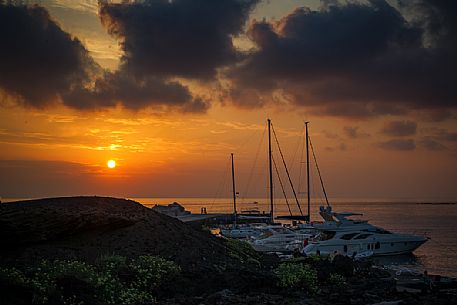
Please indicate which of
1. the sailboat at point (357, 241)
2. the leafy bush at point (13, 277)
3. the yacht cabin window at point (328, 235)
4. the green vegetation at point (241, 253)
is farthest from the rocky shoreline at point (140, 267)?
the yacht cabin window at point (328, 235)

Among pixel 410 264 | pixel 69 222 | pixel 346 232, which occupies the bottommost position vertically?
pixel 410 264

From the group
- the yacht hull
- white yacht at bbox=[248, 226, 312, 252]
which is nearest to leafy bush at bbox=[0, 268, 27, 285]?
the yacht hull

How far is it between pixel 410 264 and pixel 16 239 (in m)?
37.5

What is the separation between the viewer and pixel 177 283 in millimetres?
16531

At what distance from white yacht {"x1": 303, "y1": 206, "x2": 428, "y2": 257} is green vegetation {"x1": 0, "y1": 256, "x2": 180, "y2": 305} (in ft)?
88.8

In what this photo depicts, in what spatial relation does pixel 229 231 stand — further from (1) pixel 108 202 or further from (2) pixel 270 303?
(2) pixel 270 303

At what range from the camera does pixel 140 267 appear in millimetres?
16922

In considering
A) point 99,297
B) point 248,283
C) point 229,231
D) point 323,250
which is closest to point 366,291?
point 248,283

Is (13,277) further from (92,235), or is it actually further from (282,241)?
(282,241)

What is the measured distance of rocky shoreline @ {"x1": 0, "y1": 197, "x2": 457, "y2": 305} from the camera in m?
14.6

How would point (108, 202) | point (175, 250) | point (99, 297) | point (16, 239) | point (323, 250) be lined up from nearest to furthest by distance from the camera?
1. point (99, 297)
2. point (16, 239)
3. point (175, 250)
4. point (108, 202)
5. point (323, 250)

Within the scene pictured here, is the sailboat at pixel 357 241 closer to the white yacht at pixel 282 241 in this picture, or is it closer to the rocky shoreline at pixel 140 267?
the white yacht at pixel 282 241

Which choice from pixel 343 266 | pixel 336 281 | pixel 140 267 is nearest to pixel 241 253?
pixel 343 266

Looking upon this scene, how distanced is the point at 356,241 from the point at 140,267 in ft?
108
